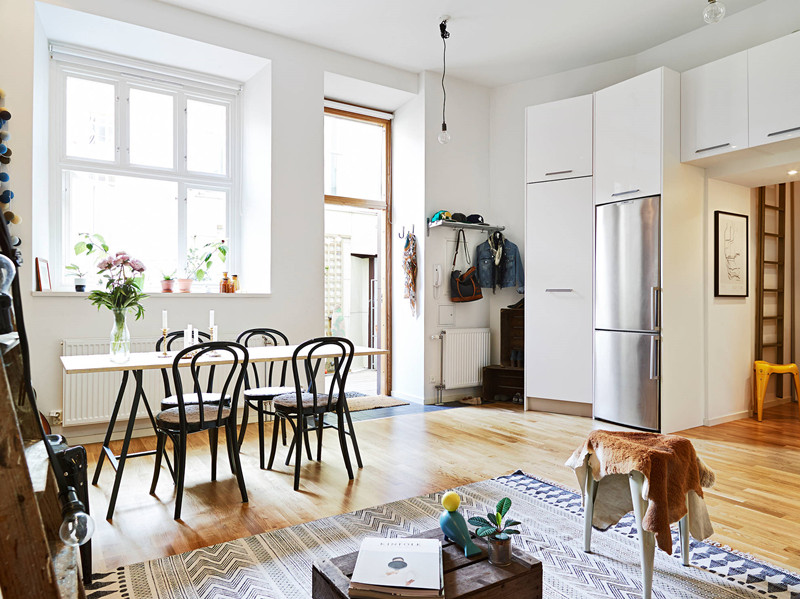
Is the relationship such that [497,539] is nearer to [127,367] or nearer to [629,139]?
[127,367]

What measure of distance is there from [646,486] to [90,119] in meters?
4.69

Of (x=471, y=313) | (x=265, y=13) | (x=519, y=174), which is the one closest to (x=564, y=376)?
(x=471, y=313)

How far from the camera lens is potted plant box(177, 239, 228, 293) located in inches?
184

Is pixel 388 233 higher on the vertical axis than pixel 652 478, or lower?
higher

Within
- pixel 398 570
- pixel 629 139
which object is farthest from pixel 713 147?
pixel 398 570

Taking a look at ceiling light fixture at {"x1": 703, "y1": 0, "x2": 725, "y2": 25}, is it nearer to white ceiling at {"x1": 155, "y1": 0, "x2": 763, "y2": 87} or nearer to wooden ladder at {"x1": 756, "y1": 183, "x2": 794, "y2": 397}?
white ceiling at {"x1": 155, "y1": 0, "x2": 763, "y2": 87}

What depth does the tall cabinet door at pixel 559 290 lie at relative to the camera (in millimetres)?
4609

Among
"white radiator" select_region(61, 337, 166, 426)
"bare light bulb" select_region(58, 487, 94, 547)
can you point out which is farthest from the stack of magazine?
"white radiator" select_region(61, 337, 166, 426)

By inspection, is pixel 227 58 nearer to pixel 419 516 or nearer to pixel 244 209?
pixel 244 209

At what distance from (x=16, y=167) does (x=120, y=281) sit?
141cm

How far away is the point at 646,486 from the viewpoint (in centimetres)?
183

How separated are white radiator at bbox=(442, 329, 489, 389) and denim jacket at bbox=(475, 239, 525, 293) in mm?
562

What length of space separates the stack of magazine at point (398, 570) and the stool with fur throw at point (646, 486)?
828 mm

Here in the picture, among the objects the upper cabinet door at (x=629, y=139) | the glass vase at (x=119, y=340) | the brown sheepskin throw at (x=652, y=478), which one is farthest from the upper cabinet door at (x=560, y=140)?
the glass vase at (x=119, y=340)
